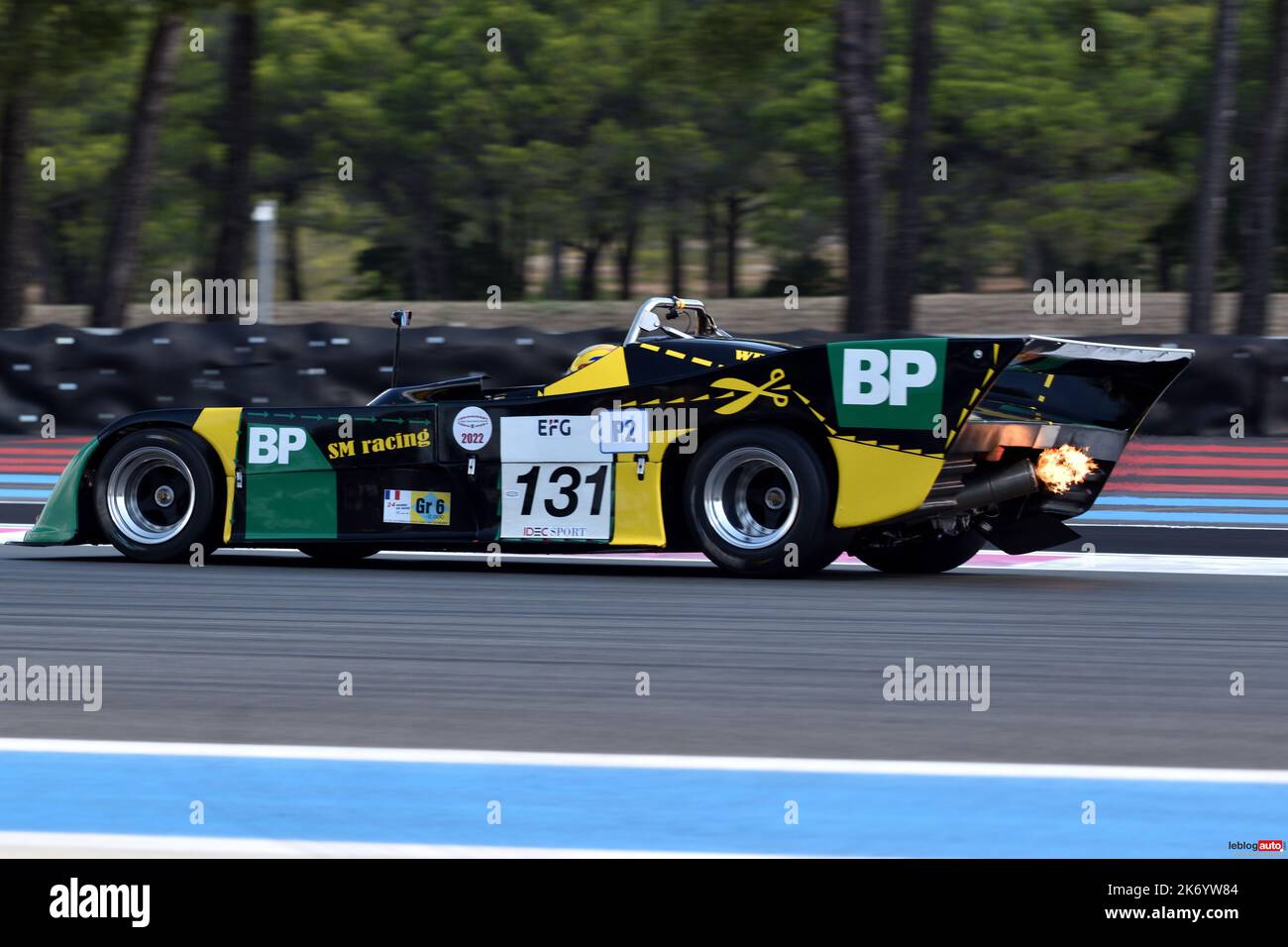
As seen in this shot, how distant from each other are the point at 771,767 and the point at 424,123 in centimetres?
3896

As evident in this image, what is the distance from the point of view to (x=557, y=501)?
9766mm

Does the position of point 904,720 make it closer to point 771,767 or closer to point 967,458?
point 771,767

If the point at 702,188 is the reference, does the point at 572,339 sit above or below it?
below

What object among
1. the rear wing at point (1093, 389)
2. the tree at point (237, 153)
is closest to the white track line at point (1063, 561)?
the rear wing at point (1093, 389)

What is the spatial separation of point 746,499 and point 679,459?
396 millimetres

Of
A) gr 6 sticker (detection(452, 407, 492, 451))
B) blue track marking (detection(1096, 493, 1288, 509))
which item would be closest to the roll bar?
gr 6 sticker (detection(452, 407, 492, 451))

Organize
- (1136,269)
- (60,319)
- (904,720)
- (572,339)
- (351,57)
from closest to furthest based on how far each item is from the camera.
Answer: (904,720) → (572,339) → (60,319) → (351,57) → (1136,269)

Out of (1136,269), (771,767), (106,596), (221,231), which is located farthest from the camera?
(1136,269)

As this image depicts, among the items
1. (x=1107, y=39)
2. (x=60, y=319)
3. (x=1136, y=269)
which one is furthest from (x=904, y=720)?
(x=1136, y=269)

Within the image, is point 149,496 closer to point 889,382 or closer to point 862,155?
point 889,382

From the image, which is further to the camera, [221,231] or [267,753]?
[221,231]

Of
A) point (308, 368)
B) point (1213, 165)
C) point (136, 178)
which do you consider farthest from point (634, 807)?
point (136, 178)

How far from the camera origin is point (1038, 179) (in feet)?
128

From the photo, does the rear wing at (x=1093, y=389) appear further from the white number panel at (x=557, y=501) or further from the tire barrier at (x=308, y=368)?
the tire barrier at (x=308, y=368)
